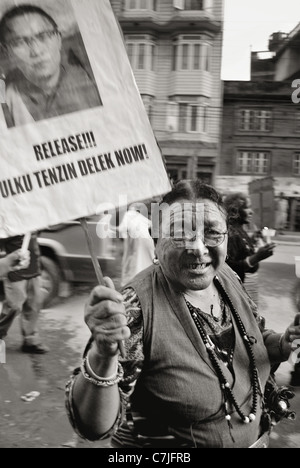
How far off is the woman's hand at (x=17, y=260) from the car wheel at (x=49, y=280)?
5.8 inches

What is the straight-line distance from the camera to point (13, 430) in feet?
6.98

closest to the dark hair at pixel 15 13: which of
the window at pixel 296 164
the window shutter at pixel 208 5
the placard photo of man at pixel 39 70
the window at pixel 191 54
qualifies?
the placard photo of man at pixel 39 70

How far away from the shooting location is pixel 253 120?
2.10 meters

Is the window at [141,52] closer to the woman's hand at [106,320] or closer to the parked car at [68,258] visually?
the parked car at [68,258]

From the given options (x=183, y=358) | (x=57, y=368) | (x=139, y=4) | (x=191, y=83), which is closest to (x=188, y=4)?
(x=139, y=4)

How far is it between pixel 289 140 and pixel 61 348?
4.73ft

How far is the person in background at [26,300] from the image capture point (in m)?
2.35

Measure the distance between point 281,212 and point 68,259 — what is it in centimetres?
116

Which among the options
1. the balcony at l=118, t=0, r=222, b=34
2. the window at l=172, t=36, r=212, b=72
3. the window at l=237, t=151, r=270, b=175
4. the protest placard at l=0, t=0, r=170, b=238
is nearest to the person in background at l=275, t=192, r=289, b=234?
the window at l=237, t=151, r=270, b=175

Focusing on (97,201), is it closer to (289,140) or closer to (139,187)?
(139,187)

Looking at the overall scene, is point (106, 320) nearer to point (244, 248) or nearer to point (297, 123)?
point (244, 248)
